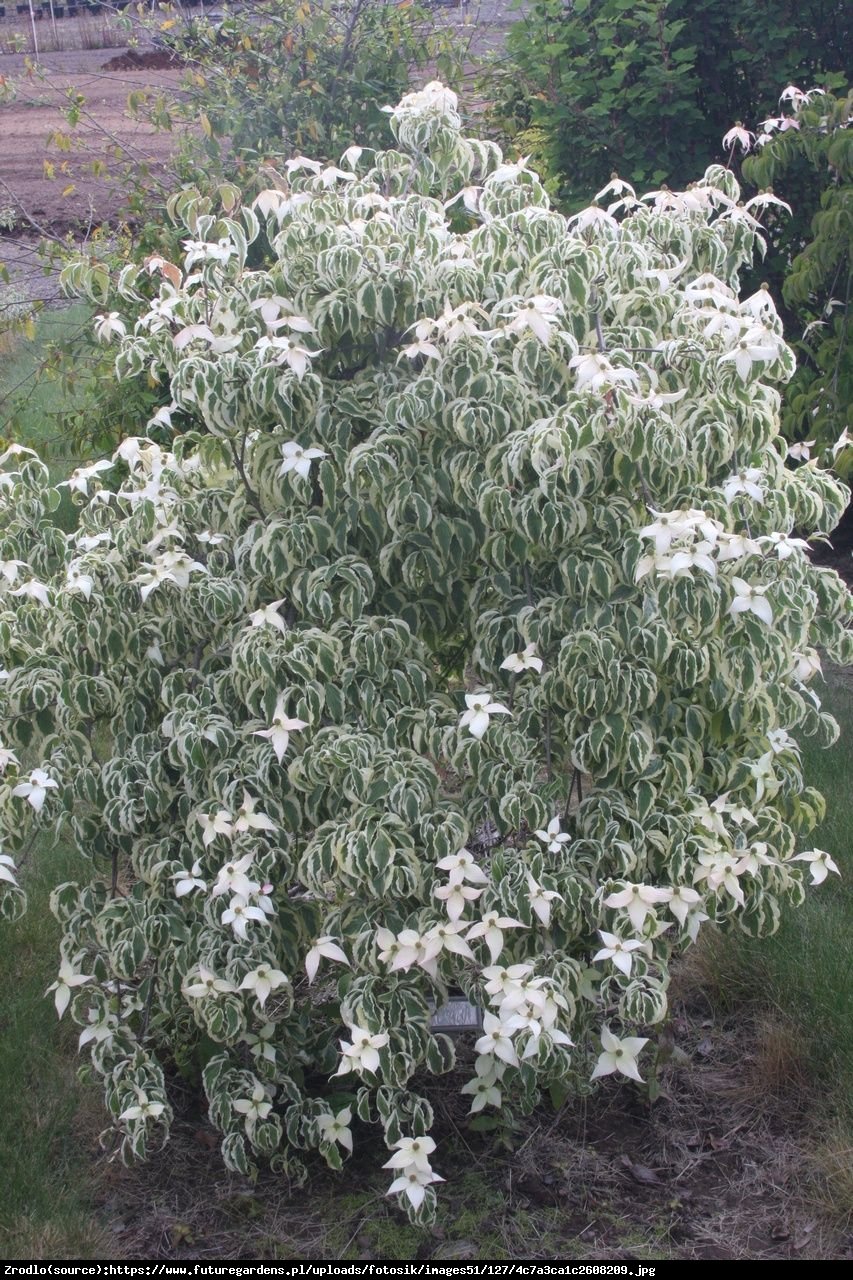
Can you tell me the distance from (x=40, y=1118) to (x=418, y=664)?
145cm

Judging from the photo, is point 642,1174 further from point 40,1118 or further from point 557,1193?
point 40,1118

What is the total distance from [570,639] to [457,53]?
4165 millimetres

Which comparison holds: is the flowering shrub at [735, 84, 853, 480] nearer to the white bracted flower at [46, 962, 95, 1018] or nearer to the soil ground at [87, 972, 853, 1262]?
the soil ground at [87, 972, 853, 1262]

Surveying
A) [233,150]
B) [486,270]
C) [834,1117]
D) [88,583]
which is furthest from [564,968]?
[233,150]

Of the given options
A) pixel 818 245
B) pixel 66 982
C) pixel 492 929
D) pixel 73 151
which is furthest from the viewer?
pixel 73 151

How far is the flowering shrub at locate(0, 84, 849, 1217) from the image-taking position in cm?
254

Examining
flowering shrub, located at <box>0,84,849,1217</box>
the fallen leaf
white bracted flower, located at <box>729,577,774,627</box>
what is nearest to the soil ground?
the fallen leaf

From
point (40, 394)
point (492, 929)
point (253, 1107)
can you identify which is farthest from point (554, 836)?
point (40, 394)

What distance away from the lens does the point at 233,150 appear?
17.6 ft

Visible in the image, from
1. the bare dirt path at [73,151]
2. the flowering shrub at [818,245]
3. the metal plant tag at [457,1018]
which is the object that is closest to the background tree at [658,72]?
the flowering shrub at [818,245]

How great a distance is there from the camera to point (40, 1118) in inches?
119

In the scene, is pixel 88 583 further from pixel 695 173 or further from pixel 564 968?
pixel 695 173

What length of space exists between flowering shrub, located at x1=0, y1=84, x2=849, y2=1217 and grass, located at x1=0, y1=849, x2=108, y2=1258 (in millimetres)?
150

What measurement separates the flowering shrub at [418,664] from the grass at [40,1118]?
0.15 meters
